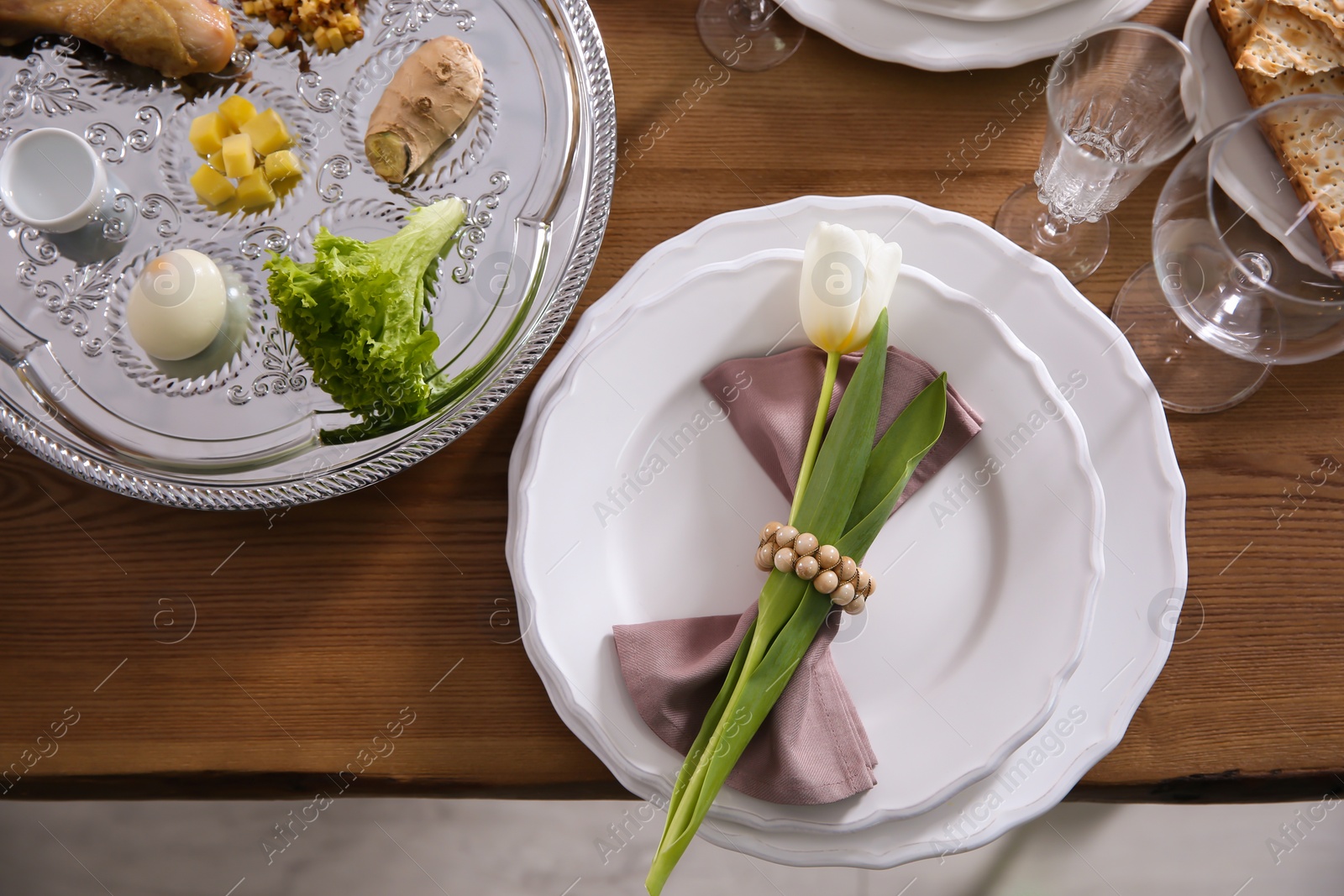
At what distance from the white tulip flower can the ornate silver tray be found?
0.23m

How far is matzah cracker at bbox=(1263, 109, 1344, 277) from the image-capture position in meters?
0.70

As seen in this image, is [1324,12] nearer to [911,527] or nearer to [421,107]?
[911,527]

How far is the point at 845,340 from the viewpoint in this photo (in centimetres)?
69

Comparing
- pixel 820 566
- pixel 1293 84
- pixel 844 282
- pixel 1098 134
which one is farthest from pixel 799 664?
pixel 1293 84

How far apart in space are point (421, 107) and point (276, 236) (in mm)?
204

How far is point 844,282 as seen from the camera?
0.66 meters

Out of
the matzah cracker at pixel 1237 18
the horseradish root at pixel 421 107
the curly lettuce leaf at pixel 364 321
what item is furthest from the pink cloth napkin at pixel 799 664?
the matzah cracker at pixel 1237 18

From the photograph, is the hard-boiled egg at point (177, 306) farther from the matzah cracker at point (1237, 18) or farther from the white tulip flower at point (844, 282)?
the matzah cracker at point (1237, 18)

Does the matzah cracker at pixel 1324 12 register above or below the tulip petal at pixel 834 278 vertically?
above

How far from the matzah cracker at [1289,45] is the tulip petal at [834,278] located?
473 mm

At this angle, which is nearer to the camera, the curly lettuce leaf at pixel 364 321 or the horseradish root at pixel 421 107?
the curly lettuce leaf at pixel 364 321

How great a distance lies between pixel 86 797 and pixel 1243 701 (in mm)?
1197

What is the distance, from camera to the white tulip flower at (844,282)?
2.19ft

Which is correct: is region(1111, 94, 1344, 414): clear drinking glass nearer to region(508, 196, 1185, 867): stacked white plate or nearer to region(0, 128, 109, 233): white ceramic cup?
region(508, 196, 1185, 867): stacked white plate
